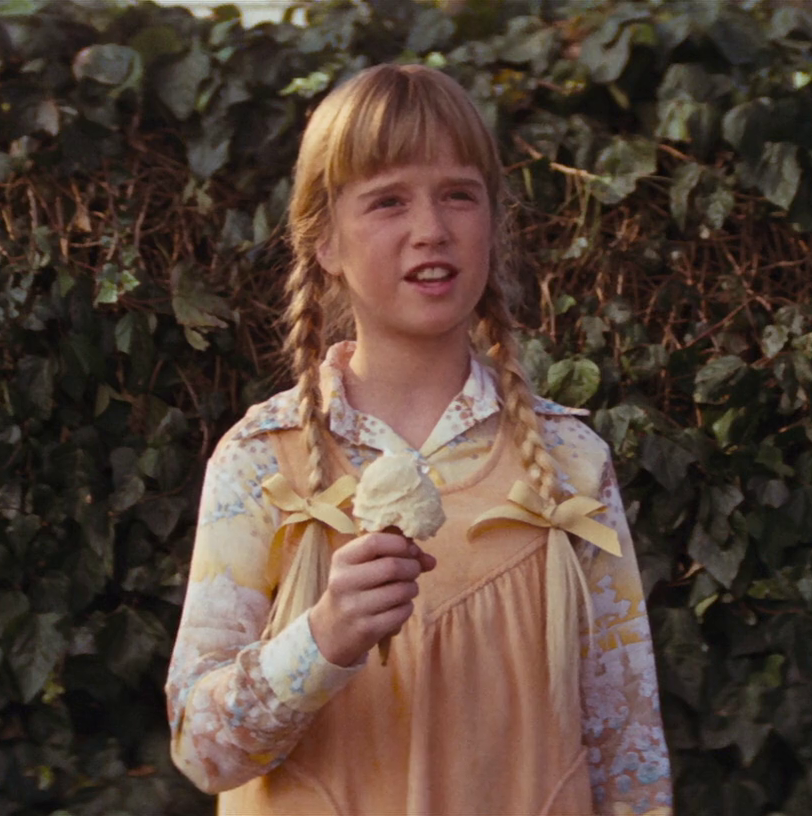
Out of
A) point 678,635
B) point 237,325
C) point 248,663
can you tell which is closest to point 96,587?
point 237,325

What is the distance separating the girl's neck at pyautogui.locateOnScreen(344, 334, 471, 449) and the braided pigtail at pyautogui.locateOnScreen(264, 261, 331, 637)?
0.19 feet

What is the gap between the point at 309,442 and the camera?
5.46 ft

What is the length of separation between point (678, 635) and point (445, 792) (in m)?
1.52

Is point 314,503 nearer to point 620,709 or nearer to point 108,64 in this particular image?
point 620,709

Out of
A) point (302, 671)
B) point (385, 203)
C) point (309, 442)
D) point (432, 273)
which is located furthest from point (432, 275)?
point (302, 671)

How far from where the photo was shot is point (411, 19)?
10.6 ft

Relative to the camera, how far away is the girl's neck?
1.71 m

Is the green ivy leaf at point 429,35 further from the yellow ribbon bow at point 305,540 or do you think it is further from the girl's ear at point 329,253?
the yellow ribbon bow at point 305,540

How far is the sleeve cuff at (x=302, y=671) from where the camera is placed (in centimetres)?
144

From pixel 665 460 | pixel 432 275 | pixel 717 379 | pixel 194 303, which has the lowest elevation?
pixel 665 460

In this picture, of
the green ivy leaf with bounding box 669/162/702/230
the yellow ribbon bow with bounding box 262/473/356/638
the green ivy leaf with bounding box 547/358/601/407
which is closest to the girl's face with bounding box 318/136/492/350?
the yellow ribbon bow with bounding box 262/473/356/638

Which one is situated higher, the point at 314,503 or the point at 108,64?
the point at 108,64

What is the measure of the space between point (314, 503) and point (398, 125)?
1.47 feet

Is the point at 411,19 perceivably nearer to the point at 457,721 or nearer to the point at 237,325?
the point at 237,325
